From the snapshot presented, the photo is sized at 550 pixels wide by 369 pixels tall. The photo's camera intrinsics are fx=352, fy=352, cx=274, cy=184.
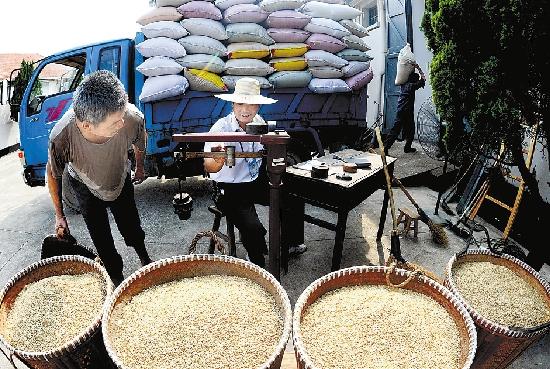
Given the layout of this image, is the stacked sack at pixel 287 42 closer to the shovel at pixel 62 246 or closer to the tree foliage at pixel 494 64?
the tree foliage at pixel 494 64

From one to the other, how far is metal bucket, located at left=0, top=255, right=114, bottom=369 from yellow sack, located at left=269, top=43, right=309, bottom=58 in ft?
15.5

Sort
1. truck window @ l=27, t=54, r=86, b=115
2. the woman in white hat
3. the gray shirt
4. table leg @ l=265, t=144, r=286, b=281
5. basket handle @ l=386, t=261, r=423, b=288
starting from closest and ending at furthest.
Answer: basket handle @ l=386, t=261, r=423, b=288 → table leg @ l=265, t=144, r=286, b=281 → the gray shirt → the woman in white hat → truck window @ l=27, t=54, r=86, b=115

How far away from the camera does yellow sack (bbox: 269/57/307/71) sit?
5.95 metres

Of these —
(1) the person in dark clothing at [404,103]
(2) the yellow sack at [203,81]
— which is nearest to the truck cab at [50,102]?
(2) the yellow sack at [203,81]

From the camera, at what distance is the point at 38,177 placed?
20.1 ft

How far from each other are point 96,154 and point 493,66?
331cm

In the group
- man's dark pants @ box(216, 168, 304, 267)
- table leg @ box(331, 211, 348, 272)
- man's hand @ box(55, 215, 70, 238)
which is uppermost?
man's hand @ box(55, 215, 70, 238)

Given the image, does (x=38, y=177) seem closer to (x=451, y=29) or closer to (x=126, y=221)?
(x=126, y=221)

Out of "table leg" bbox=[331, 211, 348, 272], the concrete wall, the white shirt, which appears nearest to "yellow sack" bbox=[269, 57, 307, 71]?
the white shirt

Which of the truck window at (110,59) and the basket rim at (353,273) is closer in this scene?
the basket rim at (353,273)

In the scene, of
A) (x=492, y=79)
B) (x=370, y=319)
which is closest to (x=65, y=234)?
(x=370, y=319)

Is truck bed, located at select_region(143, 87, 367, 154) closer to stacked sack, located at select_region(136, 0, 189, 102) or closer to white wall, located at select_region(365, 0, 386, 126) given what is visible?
stacked sack, located at select_region(136, 0, 189, 102)

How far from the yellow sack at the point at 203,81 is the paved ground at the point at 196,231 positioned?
2.08m

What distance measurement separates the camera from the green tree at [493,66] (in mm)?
2533
